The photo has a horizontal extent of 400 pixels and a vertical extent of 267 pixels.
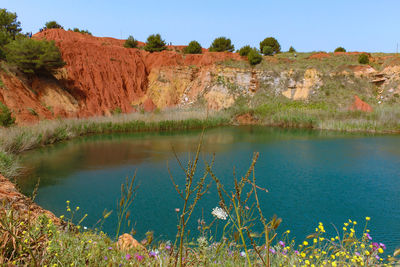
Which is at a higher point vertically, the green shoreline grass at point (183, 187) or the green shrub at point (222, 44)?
the green shrub at point (222, 44)

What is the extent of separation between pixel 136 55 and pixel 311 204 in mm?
32928

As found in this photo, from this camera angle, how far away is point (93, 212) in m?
7.95

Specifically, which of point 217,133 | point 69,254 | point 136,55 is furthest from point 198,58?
point 69,254

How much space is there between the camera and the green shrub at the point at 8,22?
115 ft

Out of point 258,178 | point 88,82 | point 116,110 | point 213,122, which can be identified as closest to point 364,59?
point 213,122

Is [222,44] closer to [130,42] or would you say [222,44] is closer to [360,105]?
[130,42]

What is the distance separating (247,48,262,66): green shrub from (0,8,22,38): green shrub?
26.2 m

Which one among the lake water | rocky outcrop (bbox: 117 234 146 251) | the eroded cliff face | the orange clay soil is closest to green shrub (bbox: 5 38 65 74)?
the orange clay soil

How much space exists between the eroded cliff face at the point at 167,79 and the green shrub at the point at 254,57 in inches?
46.2

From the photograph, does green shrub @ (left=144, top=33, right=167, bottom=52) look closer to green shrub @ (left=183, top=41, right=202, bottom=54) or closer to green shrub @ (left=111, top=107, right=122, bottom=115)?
green shrub @ (left=183, top=41, right=202, bottom=54)

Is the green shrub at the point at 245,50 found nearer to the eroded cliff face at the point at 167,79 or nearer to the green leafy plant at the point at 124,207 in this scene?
the eroded cliff face at the point at 167,79

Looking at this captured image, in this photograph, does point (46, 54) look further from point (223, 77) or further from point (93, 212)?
point (93, 212)

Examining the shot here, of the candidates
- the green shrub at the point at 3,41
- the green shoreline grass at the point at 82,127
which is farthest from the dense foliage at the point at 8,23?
the green shoreline grass at the point at 82,127

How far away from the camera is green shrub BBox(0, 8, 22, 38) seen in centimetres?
3512
